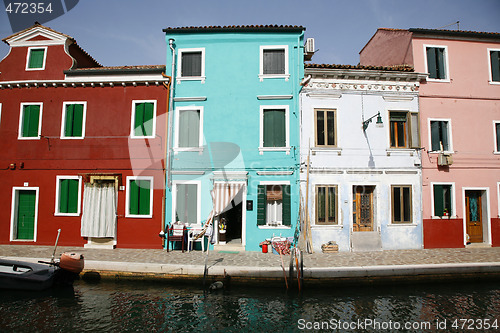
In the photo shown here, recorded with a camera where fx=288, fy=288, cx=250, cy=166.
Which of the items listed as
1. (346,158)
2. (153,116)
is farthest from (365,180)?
(153,116)

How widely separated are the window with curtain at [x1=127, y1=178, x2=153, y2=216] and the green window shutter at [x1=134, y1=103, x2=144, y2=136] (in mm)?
2150

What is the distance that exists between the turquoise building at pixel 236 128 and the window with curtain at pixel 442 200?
6.36 meters

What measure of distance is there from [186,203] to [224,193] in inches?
69.1

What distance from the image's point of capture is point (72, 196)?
42.6 ft

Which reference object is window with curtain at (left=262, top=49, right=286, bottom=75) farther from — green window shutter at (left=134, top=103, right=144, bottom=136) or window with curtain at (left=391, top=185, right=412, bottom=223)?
window with curtain at (left=391, top=185, right=412, bottom=223)

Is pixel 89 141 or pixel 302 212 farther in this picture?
pixel 89 141

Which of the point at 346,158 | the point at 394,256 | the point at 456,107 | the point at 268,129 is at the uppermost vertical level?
the point at 456,107

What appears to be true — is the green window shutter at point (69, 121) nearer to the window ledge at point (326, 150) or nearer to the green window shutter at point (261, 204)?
the green window shutter at point (261, 204)

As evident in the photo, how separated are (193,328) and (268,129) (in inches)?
330

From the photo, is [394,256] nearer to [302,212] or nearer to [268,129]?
→ [302,212]

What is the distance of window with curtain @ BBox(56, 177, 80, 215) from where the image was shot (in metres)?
13.0

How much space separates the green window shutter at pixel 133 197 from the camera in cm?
1278

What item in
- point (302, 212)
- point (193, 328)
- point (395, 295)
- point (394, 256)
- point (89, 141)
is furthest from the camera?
point (89, 141)

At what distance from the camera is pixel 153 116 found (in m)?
13.1
